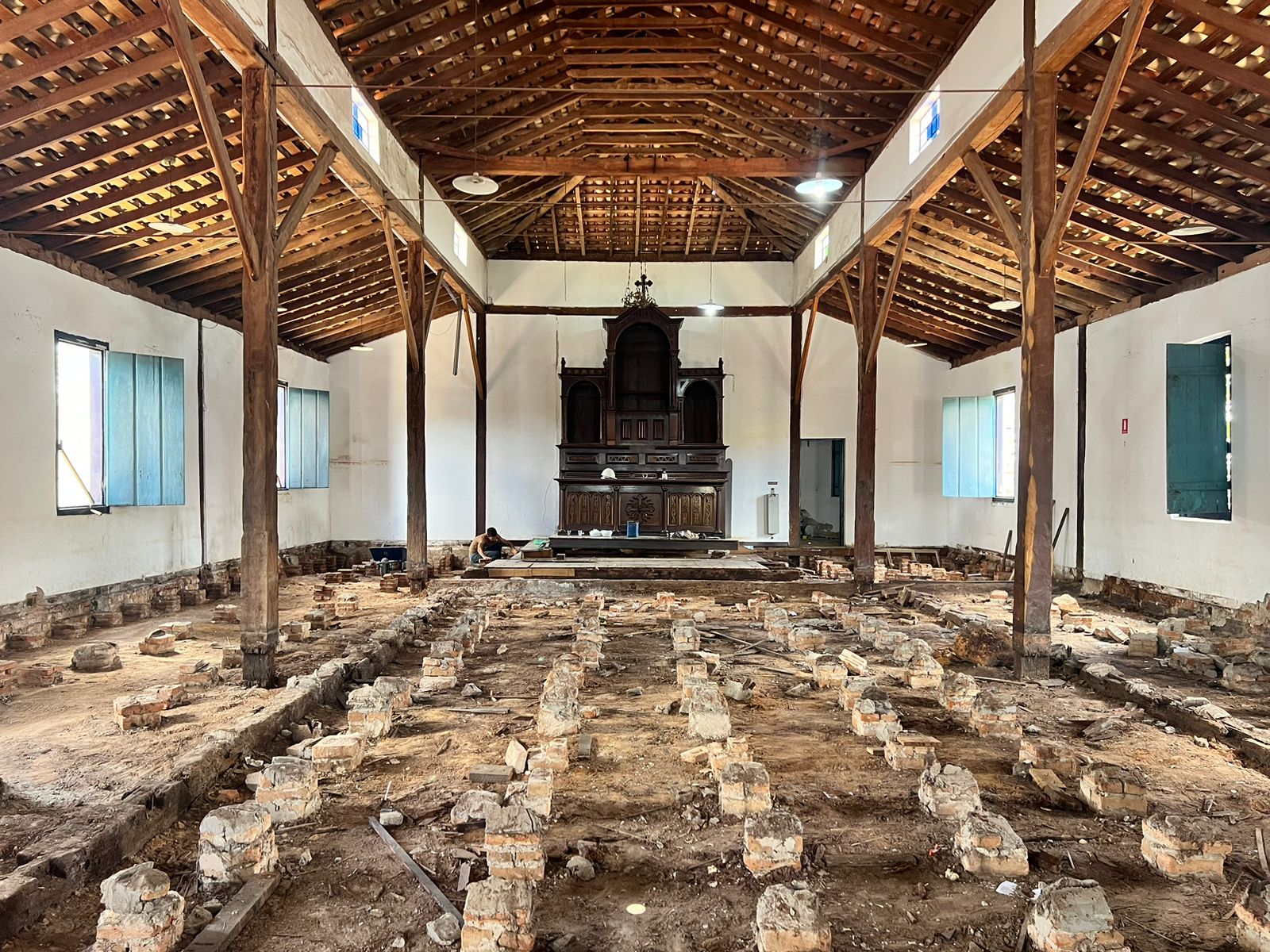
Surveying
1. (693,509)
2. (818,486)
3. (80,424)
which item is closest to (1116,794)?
(80,424)

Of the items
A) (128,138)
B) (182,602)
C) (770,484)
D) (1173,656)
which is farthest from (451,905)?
(770,484)

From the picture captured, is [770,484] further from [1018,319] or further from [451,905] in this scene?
[451,905]

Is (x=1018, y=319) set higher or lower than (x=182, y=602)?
higher

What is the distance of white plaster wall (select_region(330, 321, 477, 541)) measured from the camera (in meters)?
18.6

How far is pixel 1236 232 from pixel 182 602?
14.1 meters

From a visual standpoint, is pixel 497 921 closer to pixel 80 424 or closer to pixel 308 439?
pixel 80 424

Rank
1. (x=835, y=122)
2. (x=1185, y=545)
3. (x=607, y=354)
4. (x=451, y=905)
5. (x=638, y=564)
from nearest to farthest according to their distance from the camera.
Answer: (x=451, y=905) → (x=1185, y=545) → (x=835, y=122) → (x=638, y=564) → (x=607, y=354)

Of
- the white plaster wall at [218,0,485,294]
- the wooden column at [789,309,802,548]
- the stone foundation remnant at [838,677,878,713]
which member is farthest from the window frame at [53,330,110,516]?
the wooden column at [789,309,802,548]

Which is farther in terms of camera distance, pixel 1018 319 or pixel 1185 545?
pixel 1018 319

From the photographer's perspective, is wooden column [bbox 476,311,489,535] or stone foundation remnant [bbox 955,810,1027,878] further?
wooden column [bbox 476,311,489,535]

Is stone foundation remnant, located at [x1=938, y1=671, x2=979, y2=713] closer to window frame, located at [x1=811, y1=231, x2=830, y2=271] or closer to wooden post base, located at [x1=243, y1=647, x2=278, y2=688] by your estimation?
wooden post base, located at [x1=243, y1=647, x2=278, y2=688]

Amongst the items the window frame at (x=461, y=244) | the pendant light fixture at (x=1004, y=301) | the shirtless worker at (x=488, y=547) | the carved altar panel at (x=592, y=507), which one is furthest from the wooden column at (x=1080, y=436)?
the window frame at (x=461, y=244)

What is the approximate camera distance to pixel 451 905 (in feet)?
11.0

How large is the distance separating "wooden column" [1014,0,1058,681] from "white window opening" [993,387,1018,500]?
8.87 meters
